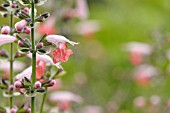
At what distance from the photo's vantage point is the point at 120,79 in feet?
16.8

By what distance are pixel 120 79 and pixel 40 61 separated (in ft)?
10.3

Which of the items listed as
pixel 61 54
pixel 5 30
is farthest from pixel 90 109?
pixel 61 54

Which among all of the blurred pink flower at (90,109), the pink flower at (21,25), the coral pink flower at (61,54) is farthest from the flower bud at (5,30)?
the blurred pink flower at (90,109)

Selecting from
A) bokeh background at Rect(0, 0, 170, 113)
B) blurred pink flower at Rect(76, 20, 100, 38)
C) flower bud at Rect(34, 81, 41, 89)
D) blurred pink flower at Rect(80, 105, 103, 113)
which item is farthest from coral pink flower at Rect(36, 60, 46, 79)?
blurred pink flower at Rect(76, 20, 100, 38)

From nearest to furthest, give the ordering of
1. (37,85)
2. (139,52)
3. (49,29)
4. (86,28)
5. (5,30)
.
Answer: (37,85) → (5,30) → (49,29) → (139,52) → (86,28)

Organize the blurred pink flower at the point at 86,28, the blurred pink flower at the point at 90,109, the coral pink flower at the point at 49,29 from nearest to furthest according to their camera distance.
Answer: the coral pink flower at the point at 49,29 → the blurred pink flower at the point at 90,109 → the blurred pink flower at the point at 86,28

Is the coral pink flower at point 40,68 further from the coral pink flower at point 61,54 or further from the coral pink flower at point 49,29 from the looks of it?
the coral pink flower at point 49,29

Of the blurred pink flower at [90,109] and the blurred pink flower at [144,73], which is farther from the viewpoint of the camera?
the blurred pink flower at [90,109]

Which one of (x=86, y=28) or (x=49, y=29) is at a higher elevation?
(x=49, y=29)

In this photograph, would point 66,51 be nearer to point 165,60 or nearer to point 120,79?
point 165,60

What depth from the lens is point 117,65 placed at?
254 inches

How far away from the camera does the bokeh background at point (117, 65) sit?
13.7 ft

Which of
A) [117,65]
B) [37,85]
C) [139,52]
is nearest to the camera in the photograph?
[37,85]

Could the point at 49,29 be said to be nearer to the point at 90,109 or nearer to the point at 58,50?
the point at 90,109
